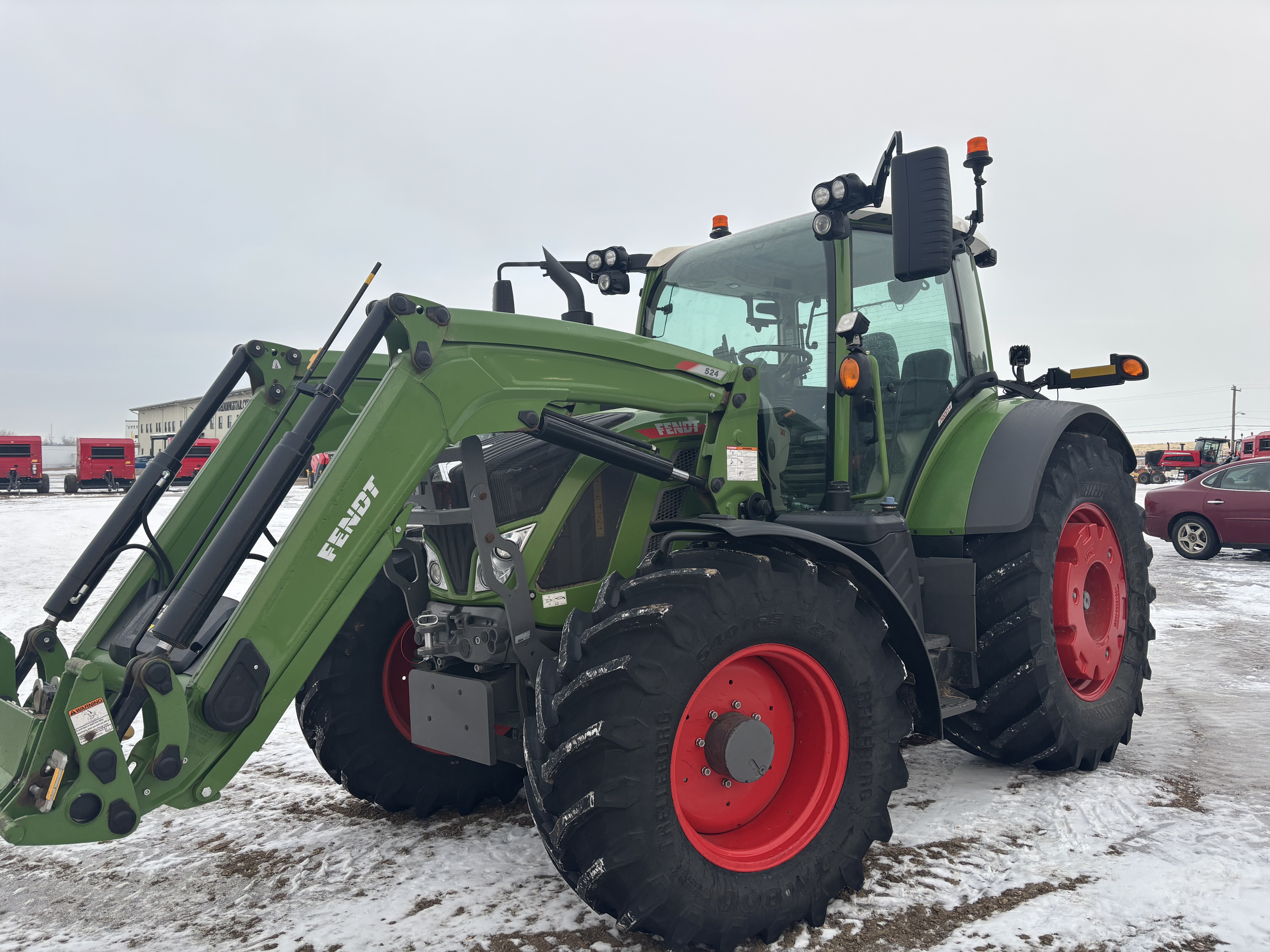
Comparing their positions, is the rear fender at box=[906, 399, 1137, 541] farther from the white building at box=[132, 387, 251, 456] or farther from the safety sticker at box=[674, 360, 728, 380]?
the white building at box=[132, 387, 251, 456]

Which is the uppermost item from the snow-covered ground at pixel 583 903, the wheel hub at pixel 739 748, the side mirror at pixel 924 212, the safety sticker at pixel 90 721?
the side mirror at pixel 924 212

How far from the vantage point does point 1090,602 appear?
4.90 m

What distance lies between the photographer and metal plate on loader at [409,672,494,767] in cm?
318

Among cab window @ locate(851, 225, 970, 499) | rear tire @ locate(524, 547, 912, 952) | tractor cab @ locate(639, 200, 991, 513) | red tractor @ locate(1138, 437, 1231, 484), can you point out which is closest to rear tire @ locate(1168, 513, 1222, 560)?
tractor cab @ locate(639, 200, 991, 513)

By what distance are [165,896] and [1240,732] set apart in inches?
209

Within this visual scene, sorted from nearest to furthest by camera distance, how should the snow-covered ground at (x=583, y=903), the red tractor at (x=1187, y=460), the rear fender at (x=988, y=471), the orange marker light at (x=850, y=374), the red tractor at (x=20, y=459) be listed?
the snow-covered ground at (x=583, y=903) → the orange marker light at (x=850, y=374) → the rear fender at (x=988, y=471) → the red tractor at (x=20, y=459) → the red tractor at (x=1187, y=460)

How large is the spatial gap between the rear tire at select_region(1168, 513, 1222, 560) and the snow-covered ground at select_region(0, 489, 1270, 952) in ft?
32.0

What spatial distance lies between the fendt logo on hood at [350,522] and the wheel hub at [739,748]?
1.31 meters

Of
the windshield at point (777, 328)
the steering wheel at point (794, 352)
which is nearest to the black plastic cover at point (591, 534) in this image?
the windshield at point (777, 328)

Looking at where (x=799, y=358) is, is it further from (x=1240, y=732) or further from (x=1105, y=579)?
(x=1240, y=732)

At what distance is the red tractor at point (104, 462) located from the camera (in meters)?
37.9

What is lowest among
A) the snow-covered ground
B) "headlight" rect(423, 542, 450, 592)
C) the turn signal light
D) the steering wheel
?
the snow-covered ground

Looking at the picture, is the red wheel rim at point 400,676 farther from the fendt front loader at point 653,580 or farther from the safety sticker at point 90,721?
the safety sticker at point 90,721

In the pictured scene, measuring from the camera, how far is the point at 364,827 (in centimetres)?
396
